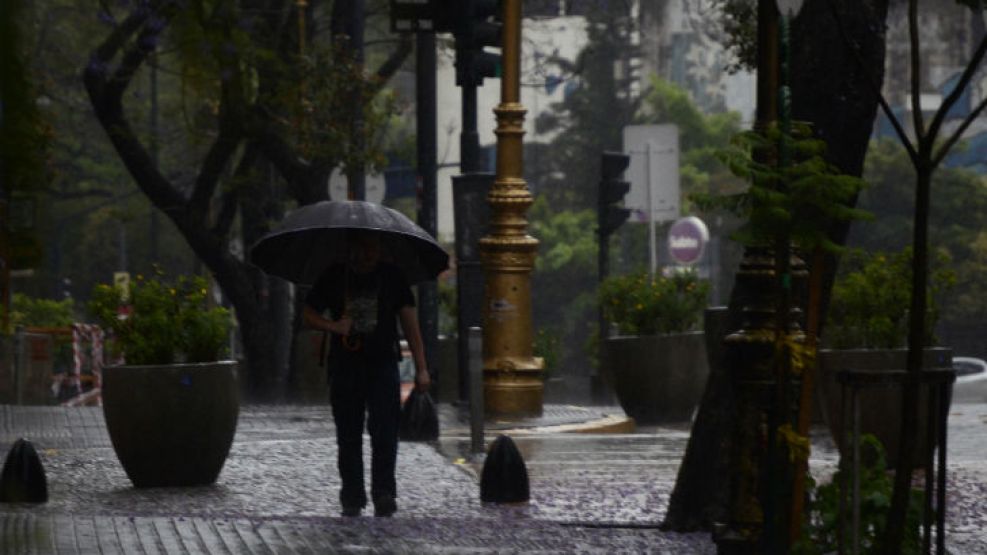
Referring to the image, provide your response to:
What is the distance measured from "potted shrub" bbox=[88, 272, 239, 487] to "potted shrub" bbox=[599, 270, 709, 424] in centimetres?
838

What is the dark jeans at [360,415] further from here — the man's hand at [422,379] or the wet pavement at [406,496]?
the man's hand at [422,379]

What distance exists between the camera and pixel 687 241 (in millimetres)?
47156

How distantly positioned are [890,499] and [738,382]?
1.97 ft

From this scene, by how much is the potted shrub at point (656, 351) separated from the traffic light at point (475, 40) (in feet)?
9.07

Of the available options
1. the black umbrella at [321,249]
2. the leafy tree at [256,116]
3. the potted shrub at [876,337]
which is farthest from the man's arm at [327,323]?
the leafy tree at [256,116]

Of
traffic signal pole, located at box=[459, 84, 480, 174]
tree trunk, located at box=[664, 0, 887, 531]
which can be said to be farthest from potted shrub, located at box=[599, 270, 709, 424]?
tree trunk, located at box=[664, 0, 887, 531]

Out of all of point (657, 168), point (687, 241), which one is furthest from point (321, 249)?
point (687, 241)

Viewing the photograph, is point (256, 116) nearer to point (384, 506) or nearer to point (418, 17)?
point (418, 17)

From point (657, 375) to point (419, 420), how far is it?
479 cm

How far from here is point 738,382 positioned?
6535 mm

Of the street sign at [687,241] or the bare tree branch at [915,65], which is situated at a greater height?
the street sign at [687,241]

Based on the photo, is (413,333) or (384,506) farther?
(413,333)

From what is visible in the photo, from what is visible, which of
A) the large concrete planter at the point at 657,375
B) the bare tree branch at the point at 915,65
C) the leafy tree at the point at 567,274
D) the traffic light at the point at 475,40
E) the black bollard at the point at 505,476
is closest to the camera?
the bare tree branch at the point at 915,65

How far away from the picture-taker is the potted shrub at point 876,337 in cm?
1175
